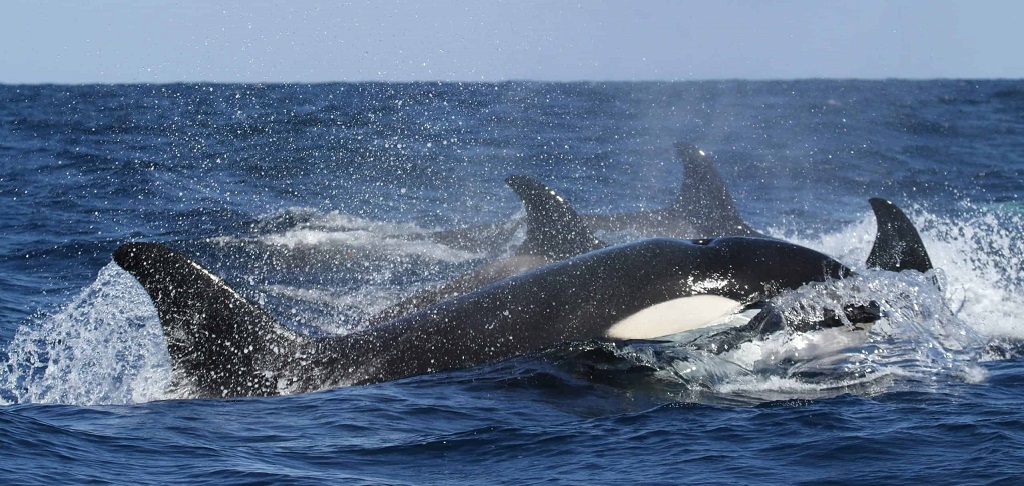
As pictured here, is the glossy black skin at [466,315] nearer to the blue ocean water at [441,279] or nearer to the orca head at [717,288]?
the orca head at [717,288]

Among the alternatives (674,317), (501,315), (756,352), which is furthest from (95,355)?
(756,352)

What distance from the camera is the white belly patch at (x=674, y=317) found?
777 cm

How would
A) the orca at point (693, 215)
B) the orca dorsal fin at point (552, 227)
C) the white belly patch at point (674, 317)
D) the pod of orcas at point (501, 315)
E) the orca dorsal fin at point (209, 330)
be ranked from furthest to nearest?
1. the orca at point (693, 215)
2. the orca dorsal fin at point (552, 227)
3. the white belly patch at point (674, 317)
4. the pod of orcas at point (501, 315)
5. the orca dorsal fin at point (209, 330)

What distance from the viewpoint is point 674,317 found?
25.6 ft

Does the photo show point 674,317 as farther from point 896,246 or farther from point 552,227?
point 552,227

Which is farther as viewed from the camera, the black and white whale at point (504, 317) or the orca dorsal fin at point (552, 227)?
the orca dorsal fin at point (552, 227)

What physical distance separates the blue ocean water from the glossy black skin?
0.24 m

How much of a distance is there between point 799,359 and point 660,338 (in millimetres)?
994

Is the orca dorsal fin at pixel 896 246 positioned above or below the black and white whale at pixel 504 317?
above

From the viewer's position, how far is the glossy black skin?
288 inches

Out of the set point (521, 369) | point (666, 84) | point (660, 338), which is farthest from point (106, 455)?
point (666, 84)

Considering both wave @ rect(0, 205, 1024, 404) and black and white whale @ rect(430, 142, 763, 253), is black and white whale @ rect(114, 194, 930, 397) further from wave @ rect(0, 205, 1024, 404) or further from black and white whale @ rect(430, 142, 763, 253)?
black and white whale @ rect(430, 142, 763, 253)

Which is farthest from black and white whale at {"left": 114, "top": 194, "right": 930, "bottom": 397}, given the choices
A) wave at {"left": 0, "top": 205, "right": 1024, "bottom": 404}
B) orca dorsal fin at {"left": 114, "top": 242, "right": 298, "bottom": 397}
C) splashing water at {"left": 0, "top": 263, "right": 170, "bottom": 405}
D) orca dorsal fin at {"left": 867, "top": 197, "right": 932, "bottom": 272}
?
orca dorsal fin at {"left": 867, "top": 197, "right": 932, "bottom": 272}

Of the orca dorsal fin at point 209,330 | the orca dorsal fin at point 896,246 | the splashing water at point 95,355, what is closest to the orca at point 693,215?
the orca dorsal fin at point 896,246
